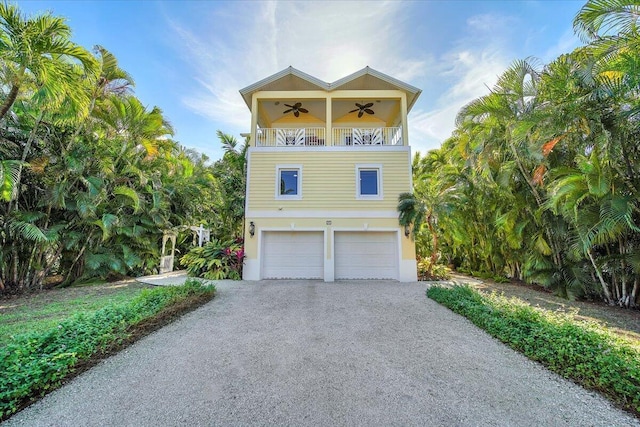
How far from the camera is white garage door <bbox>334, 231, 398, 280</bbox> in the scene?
31.4 feet

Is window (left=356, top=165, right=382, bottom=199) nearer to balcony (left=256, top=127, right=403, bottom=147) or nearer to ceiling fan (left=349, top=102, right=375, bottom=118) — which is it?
balcony (left=256, top=127, right=403, bottom=147)

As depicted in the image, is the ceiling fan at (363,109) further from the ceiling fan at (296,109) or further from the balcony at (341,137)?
the ceiling fan at (296,109)

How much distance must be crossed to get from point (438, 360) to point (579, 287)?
6105mm

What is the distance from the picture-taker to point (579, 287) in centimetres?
666

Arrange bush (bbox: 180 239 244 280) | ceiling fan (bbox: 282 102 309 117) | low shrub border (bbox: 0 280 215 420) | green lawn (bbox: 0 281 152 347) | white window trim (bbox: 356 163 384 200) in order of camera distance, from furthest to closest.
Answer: ceiling fan (bbox: 282 102 309 117) < white window trim (bbox: 356 163 384 200) < bush (bbox: 180 239 244 280) < green lawn (bbox: 0 281 152 347) < low shrub border (bbox: 0 280 215 420)

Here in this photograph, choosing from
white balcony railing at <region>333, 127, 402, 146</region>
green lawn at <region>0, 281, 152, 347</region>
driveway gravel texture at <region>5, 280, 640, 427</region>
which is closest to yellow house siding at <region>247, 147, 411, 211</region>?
white balcony railing at <region>333, 127, 402, 146</region>

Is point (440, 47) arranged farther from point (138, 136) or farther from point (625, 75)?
point (138, 136)

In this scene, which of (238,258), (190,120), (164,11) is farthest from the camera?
(190,120)

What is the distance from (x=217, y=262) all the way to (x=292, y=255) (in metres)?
2.71

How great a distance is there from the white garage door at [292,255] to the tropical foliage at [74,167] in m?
4.25

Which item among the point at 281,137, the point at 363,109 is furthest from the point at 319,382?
the point at 363,109

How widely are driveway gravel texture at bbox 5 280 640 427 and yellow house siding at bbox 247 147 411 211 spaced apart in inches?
215

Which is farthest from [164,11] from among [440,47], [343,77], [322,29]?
[440,47]

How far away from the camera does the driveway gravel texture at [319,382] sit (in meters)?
2.25
